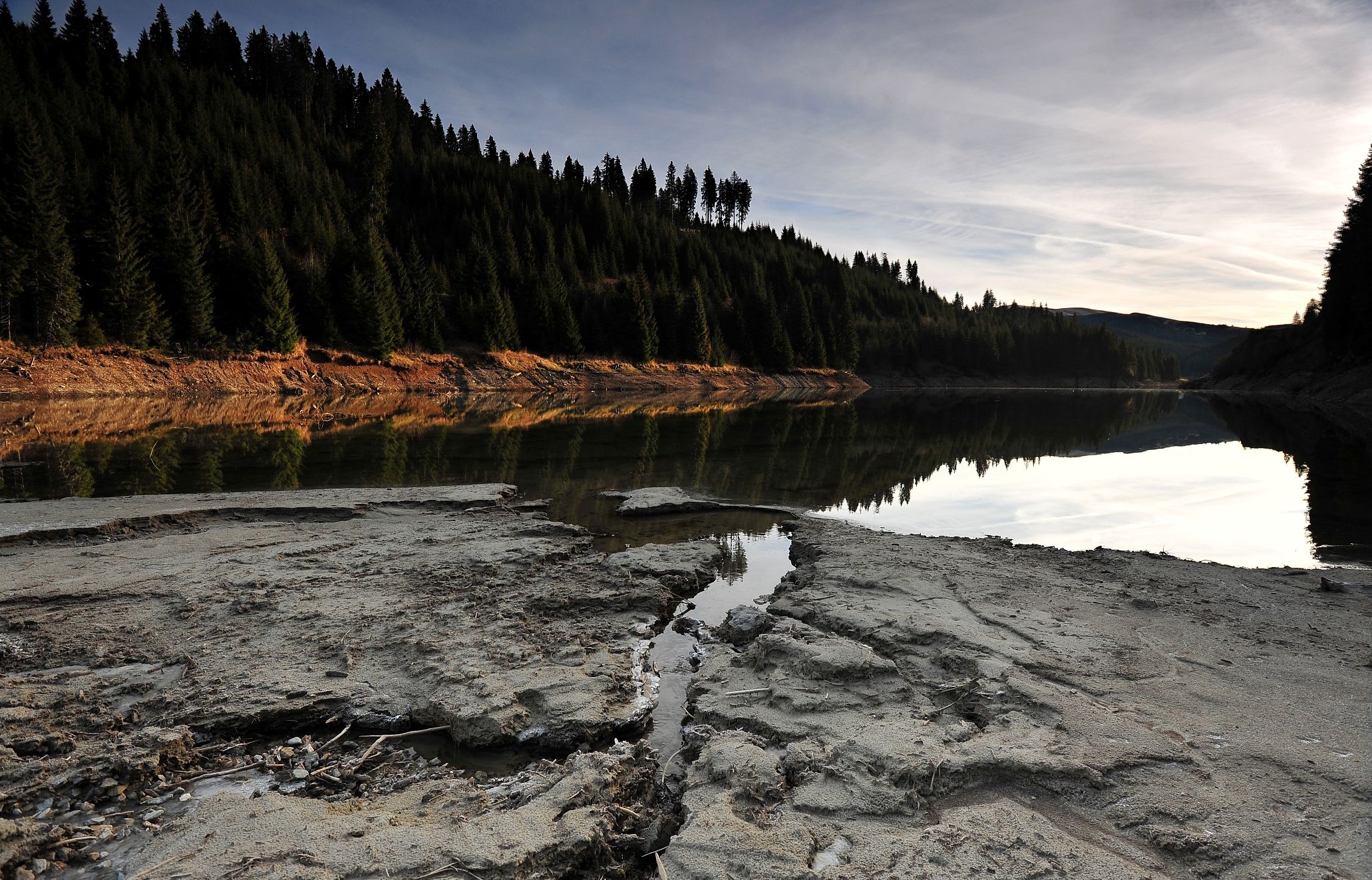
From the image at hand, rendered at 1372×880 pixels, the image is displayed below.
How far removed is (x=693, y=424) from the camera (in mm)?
29609

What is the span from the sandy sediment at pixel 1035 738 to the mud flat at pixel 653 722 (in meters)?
0.02

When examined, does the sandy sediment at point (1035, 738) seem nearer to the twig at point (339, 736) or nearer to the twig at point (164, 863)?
the twig at point (164, 863)

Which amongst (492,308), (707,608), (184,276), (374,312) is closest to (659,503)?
(707,608)

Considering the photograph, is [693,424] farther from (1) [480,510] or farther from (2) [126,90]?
(2) [126,90]

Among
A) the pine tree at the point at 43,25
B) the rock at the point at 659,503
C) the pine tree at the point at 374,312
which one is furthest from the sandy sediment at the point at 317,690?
the pine tree at the point at 43,25

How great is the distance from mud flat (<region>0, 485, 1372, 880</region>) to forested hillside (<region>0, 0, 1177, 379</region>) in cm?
4327

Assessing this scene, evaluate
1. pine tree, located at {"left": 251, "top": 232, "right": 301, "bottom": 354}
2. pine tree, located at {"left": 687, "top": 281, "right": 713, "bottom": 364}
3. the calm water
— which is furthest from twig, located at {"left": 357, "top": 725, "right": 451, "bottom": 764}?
pine tree, located at {"left": 687, "top": 281, "right": 713, "bottom": 364}

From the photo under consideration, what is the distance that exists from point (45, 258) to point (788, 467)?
4476 centimetres

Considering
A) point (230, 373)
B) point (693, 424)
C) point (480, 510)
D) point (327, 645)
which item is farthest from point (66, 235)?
point (327, 645)

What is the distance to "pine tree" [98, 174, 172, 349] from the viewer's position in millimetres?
38812

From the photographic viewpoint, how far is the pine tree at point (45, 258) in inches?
1389

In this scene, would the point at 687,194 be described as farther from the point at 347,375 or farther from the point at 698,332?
the point at 347,375

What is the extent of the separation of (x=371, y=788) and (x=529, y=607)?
9.04 ft

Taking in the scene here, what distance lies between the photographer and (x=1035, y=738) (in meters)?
4.17
